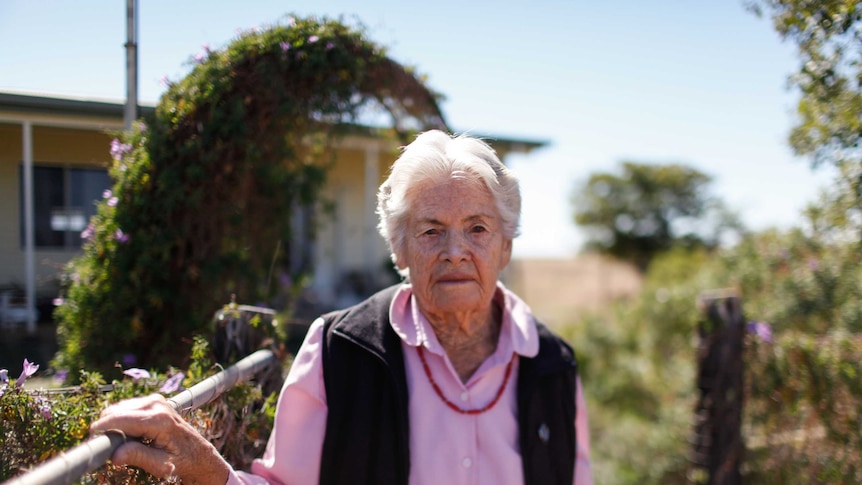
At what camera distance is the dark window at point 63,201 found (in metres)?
2.17

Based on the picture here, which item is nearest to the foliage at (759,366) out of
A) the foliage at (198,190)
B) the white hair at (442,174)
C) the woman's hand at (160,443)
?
the white hair at (442,174)

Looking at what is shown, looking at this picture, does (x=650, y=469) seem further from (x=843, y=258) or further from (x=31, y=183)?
(x=31, y=183)

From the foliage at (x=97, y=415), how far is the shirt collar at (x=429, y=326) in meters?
0.52

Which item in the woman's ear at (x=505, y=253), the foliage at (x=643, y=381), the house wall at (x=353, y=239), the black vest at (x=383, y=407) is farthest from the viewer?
the house wall at (x=353, y=239)

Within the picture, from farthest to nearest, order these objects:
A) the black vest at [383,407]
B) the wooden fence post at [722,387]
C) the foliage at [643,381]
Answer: the foliage at [643,381], the wooden fence post at [722,387], the black vest at [383,407]

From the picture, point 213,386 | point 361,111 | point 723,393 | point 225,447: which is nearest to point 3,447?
point 213,386

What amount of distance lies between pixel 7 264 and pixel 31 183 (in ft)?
0.93

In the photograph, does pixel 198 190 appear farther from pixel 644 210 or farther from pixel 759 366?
pixel 644 210

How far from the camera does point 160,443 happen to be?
1304 mm

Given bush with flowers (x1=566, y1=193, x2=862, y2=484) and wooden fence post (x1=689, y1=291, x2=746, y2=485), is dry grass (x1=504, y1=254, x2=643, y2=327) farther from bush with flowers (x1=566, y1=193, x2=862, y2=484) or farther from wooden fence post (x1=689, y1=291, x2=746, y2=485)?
wooden fence post (x1=689, y1=291, x2=746, y2=485)

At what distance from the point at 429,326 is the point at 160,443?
0.84 meters

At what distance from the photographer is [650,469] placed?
5.32m

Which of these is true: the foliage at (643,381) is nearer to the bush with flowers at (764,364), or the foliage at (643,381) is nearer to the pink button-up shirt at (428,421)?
the bush with flowers at (764,364)

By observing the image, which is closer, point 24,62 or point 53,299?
point 24,62
